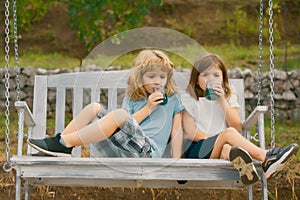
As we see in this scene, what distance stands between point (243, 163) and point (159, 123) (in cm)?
62

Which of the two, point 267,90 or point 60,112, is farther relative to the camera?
point 267,90

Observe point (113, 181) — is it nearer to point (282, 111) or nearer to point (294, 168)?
point (294, 168)

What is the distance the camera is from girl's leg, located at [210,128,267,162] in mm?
3361

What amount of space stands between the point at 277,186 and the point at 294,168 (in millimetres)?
258

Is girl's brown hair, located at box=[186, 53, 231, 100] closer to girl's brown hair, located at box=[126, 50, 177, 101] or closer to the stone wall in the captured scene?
girl's brown hair, located at box=[126, 50, 177, 101]

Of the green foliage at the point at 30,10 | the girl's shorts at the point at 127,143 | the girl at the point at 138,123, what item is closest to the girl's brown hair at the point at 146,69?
the girl at the point at 138,123

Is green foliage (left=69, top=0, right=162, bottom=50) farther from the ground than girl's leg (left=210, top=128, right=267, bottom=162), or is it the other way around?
green foliage (left=69, top=0, right=162, bottom=50)

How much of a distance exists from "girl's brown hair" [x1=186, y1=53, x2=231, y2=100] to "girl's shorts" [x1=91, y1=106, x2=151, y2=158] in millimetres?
503

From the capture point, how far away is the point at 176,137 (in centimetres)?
366

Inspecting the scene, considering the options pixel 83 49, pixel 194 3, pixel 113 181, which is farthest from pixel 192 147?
pixel 194 3

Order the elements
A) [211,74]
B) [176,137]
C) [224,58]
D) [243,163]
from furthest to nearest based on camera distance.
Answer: [224,58], [211,74], [176,137], [243,163]

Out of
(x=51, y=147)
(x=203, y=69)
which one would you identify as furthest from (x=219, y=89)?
(x=51, y=147)

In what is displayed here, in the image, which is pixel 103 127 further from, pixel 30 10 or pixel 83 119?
pixel 30 10

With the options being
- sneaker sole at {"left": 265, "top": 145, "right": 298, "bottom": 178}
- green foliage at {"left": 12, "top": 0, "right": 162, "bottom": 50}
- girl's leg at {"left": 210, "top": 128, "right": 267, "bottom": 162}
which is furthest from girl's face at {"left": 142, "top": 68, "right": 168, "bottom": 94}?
green foliage at {"left": 12, "top": 0, "right": 162, "bottom": 50}
